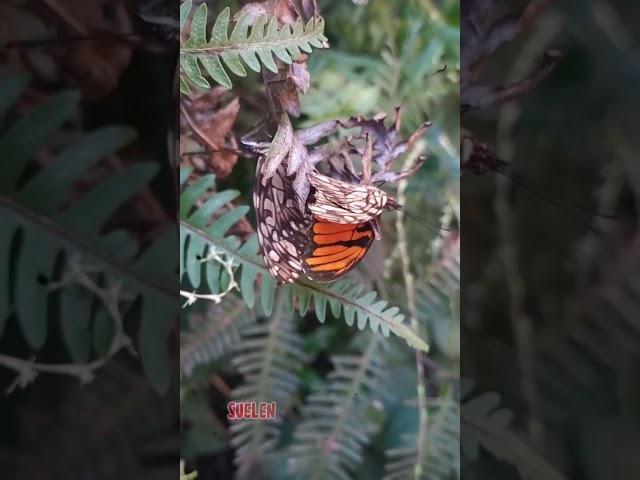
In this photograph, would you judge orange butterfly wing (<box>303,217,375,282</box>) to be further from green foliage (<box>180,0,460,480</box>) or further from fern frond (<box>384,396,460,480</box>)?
fern frond (<box>384,396,460,480</box>)

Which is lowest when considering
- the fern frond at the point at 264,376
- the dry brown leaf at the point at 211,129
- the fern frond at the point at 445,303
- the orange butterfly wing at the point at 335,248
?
the fern frond at the point at 264,376

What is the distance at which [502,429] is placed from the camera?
3.62 feet

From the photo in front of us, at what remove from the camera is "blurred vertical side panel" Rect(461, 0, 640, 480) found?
107 cm

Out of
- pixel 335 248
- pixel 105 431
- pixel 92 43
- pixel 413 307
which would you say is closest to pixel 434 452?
pixel 413 307

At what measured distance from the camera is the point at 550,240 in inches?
42.9

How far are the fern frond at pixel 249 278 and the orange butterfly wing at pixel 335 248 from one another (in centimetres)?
2

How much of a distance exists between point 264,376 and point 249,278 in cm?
16

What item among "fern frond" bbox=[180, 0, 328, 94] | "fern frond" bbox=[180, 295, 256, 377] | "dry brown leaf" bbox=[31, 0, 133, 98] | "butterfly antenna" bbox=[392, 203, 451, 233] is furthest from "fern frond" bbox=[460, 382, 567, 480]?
"dry brown leaf" bbox=[31, 0, 133, 98]

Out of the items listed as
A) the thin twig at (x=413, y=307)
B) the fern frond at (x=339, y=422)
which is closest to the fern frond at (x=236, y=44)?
the thin twig at (x=413, y=307)

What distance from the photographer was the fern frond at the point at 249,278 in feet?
3.60

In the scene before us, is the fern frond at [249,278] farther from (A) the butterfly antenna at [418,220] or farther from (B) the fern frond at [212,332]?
(A) the butterfly antenna at [418,220]

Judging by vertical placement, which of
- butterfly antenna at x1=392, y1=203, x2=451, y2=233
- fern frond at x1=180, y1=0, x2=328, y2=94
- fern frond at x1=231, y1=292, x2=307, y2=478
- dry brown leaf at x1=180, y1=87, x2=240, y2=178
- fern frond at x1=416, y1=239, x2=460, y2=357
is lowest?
fern frond at x1=231, y1=292, x2=307, y2=478

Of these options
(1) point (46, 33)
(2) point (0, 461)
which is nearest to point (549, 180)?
(1) point (46, 33)

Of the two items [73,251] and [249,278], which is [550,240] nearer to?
[249,278]
